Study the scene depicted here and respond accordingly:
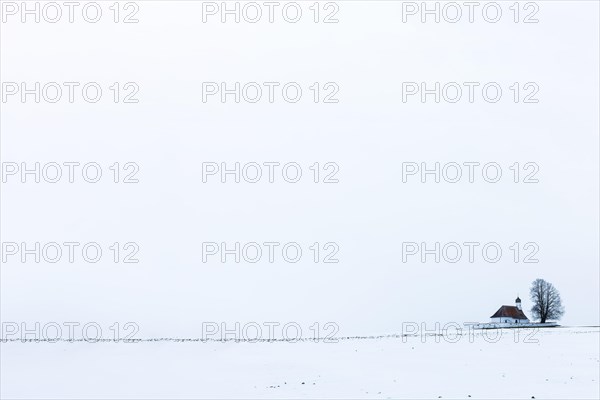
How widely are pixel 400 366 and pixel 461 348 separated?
389 inches

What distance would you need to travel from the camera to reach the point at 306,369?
3234cm

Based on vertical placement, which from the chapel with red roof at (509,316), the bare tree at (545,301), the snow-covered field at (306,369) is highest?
the snow-covered field at (306,369)

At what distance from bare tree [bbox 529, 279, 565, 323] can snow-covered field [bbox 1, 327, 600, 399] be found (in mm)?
46572

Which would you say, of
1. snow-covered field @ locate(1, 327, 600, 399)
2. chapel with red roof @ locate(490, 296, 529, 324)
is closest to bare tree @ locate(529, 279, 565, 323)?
chapel with red roof @ locate(490, 296, 529, 324)

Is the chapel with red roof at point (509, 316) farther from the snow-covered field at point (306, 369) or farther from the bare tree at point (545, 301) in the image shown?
the snow-covered field at point (306, 369)

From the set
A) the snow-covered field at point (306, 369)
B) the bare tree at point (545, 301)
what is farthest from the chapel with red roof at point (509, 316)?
the snow-covered field at point (306, 369)

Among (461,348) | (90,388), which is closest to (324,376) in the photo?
(90,388)

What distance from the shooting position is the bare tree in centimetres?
9131

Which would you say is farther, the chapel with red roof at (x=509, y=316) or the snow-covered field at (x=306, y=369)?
the chapel with red roof at (x=509, y=316)

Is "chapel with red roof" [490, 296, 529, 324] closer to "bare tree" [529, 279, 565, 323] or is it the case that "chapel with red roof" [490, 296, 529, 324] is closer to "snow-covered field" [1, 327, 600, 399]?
"bare tree" [529, 279, 565, 323]

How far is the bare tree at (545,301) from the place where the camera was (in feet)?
300

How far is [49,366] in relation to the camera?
35.7 m

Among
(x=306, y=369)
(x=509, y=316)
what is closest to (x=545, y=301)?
(x=509, y=316)

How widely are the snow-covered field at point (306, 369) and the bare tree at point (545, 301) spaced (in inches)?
1834
